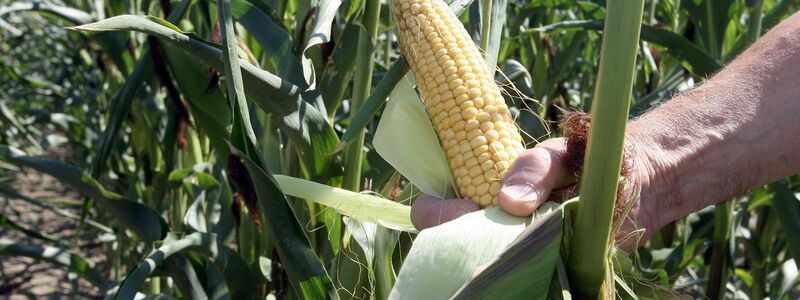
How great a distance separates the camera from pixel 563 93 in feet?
11.2

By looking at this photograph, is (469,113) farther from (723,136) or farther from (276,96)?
(723,136)

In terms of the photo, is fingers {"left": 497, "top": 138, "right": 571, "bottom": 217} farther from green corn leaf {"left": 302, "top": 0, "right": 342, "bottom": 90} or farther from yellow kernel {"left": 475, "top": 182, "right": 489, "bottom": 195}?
green corn leaf {"left": 302, "top": 0, "right": 342, "bottom": 90}

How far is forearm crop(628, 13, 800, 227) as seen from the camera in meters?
1.42

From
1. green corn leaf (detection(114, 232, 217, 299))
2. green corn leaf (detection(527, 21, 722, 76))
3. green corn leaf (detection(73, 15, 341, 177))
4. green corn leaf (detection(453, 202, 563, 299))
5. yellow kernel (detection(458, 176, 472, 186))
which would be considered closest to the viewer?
green corn leaf (detection(453, 202, 563, 299))

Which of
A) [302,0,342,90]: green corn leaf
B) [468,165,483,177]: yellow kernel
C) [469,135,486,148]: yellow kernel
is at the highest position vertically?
[302,0,342,90]: green corn leaf

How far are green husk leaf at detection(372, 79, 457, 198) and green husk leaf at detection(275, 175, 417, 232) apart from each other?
0.06 m

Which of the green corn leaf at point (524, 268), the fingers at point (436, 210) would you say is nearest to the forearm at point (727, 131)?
the fingers at point (436, 210)

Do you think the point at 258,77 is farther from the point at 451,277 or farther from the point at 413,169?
the point at 451,277

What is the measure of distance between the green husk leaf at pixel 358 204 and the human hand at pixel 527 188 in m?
0.07

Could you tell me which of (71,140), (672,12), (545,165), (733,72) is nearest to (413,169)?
(545,165)

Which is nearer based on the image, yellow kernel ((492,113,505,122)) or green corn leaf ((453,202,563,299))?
green corn leaf ((453,202,563,299))

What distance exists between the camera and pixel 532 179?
1111 millimetres

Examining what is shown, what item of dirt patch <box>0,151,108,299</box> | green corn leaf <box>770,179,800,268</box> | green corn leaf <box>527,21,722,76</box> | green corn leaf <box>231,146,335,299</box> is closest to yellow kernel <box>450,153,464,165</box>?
green corn leaf <box>231,146,335,299</box>

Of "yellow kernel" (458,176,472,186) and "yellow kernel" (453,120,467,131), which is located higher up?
"yellow kernel" (453,120,467,131)
